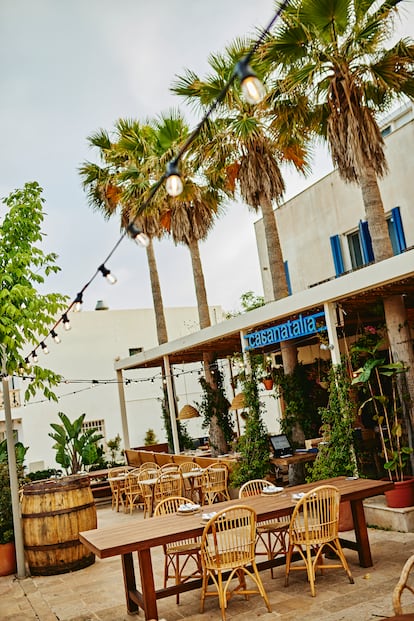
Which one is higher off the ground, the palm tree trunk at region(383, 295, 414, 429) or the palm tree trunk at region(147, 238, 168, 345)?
the palm tree trunk at region(147, 238, 168, 345)

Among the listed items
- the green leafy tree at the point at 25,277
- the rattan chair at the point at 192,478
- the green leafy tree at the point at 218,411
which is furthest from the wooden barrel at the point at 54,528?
the green leafy tree at the point at 218,411

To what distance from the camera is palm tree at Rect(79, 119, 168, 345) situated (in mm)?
15875

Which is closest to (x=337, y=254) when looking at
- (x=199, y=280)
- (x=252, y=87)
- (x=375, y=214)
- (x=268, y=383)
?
(x=199, y=280)

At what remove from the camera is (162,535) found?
18.0 feet

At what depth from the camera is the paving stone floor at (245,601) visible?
5.51 meters

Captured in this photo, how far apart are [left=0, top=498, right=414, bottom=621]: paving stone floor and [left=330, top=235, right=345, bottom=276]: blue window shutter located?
7.77m

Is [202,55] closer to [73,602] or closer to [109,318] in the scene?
[73,602]

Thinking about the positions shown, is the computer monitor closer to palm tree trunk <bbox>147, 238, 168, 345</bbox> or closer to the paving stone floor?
→ the paving stone floor

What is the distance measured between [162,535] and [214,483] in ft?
19.0

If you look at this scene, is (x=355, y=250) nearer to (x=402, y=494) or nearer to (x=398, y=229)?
(x=398, y=229)

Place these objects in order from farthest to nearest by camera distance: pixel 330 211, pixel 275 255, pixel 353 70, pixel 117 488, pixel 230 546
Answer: pixel 330 211 < pixel 117 488 < pixel 275 255 < pixel 353 70 < pixel 230 546

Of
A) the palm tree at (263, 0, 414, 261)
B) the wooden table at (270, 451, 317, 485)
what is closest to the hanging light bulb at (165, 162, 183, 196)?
the palm tree at (263, 0, 414, 261)

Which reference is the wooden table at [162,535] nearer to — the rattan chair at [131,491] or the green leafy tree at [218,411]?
the rattan chair at [131,491]

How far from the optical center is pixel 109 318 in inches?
979
